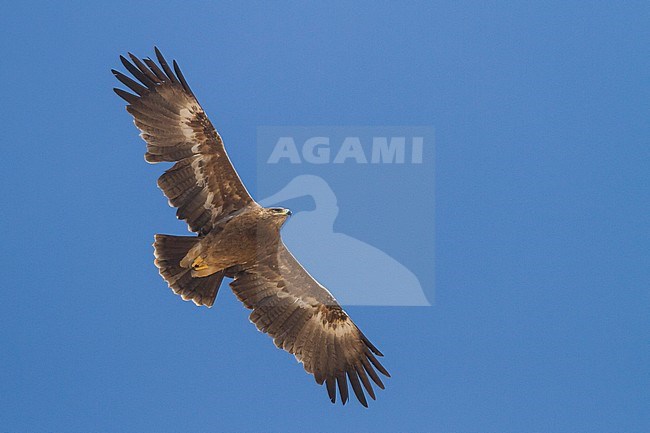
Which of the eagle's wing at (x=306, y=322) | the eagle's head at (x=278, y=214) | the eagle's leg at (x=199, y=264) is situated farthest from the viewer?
the eagle's wing at (x=306, y=322)

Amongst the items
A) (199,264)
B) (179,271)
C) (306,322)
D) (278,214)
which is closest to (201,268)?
(199,264)

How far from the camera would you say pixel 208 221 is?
49.2ft

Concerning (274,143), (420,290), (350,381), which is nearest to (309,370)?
(350,381)

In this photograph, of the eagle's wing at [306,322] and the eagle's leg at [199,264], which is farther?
the eagle's wing at [306,322]

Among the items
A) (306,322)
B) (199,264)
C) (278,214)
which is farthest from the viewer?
(306,322)

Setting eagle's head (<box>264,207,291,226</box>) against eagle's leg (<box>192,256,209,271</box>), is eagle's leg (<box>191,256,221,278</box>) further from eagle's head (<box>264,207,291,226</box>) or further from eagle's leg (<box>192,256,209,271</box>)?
eagle's head (<box>264,207,291,226</box>)

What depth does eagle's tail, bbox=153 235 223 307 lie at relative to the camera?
48.9 ft

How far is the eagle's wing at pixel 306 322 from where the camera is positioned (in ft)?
50.1

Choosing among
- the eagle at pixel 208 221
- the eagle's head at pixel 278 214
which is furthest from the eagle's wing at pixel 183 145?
the eagle's head at pixel 278 214

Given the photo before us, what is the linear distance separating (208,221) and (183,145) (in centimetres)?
88

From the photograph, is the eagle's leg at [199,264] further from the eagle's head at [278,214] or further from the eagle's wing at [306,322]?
the eagle's head at [278,214]

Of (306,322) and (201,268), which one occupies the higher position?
(201,268)

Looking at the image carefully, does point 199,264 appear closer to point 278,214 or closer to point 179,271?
point 179,271

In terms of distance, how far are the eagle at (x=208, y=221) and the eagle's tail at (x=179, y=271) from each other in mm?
11
